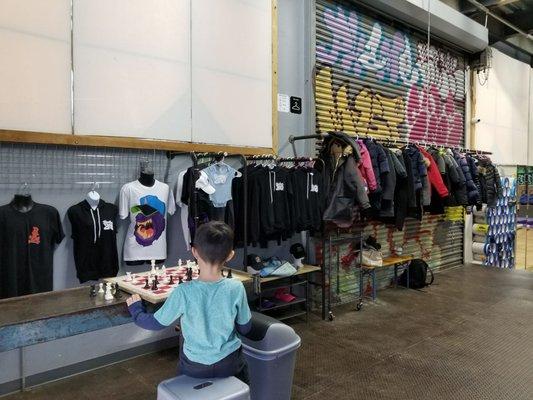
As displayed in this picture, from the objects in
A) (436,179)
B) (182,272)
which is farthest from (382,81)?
(182,272)

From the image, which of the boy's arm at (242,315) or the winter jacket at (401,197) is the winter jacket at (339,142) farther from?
the boy's arm at (242,315)

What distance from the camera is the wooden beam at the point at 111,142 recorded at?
2910 millimetres

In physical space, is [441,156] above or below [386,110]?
below

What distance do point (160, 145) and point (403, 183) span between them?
123 inches

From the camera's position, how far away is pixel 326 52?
5125 millimetres

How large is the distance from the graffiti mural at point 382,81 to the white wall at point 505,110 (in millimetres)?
628

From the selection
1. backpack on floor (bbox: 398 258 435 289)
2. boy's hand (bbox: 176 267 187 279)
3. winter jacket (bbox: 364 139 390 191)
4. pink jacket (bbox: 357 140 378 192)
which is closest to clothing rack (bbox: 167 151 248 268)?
boy's hand (bbox: 176 267 187 279)

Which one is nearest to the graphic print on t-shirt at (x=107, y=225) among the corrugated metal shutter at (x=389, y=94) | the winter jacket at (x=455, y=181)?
the corrugated metal shutter at (x=389, y=94)

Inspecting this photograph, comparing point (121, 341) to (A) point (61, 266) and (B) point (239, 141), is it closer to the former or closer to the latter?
(A) point (61, 266)

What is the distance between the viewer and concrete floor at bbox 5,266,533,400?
303cm

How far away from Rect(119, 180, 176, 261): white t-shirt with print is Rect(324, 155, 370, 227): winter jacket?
5.78 ft

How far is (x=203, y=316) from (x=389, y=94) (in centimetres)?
513

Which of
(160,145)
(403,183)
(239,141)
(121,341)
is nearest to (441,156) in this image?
(403,183)

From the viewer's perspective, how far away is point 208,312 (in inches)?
75.4
